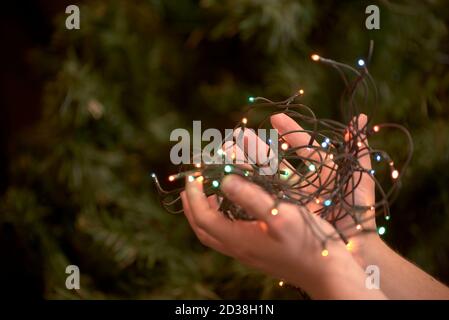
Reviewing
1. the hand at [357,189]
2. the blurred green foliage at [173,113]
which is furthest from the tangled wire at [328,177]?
the blurred green foliage at [173,113]

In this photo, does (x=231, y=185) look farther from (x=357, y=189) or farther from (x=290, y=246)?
(x=357, y=189)

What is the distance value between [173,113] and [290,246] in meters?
0.65

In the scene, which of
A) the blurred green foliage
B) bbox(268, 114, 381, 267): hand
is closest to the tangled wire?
bbox(268, 114, 381, 267): hand

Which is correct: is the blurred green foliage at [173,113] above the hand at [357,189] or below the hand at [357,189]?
above

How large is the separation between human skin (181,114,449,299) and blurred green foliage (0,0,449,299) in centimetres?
36

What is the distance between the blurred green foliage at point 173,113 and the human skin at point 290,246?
358 mm

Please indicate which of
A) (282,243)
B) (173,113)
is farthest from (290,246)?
(173,113)

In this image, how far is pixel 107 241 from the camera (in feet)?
3.34

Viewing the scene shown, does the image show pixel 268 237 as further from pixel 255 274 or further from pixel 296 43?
pixel 296 43

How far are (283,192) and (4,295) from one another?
0.75 metres

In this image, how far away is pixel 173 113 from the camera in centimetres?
111

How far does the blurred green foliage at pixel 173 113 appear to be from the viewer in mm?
969

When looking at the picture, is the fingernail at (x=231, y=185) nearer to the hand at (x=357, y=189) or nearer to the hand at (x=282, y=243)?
the hand at (x=282, y=243)

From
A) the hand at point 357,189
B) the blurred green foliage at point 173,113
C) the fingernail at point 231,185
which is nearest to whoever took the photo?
the fingernail at point 231,185
